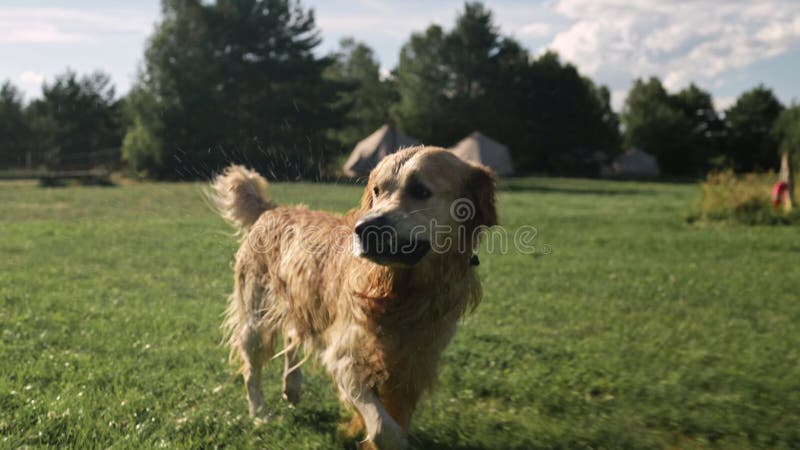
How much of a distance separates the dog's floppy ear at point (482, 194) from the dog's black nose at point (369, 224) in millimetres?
769

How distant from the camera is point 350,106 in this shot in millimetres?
53094

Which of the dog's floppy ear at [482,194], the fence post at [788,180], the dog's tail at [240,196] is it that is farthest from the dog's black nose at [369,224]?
the fence post at [788,180]

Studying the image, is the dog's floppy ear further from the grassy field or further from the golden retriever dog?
the grassy field

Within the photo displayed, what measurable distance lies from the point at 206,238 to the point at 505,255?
5.98 meters

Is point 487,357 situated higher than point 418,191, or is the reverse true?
point 418,191

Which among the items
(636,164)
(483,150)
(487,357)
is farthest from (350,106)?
(487,357)

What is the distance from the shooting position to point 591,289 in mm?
9984

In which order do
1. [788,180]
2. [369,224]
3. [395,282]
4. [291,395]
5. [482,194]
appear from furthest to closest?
[788,180] → [291,395] → [482,194] → [395,282] → [369,224]

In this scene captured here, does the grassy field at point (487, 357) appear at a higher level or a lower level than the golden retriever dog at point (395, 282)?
lower

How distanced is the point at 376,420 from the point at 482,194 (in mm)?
1456

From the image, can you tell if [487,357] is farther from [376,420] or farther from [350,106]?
[350,106]

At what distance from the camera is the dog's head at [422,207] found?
353 cm

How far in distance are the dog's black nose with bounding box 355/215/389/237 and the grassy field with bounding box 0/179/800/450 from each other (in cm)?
133

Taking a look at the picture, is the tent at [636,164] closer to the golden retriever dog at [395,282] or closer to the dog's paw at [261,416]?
the dog's paw at [261,416]
